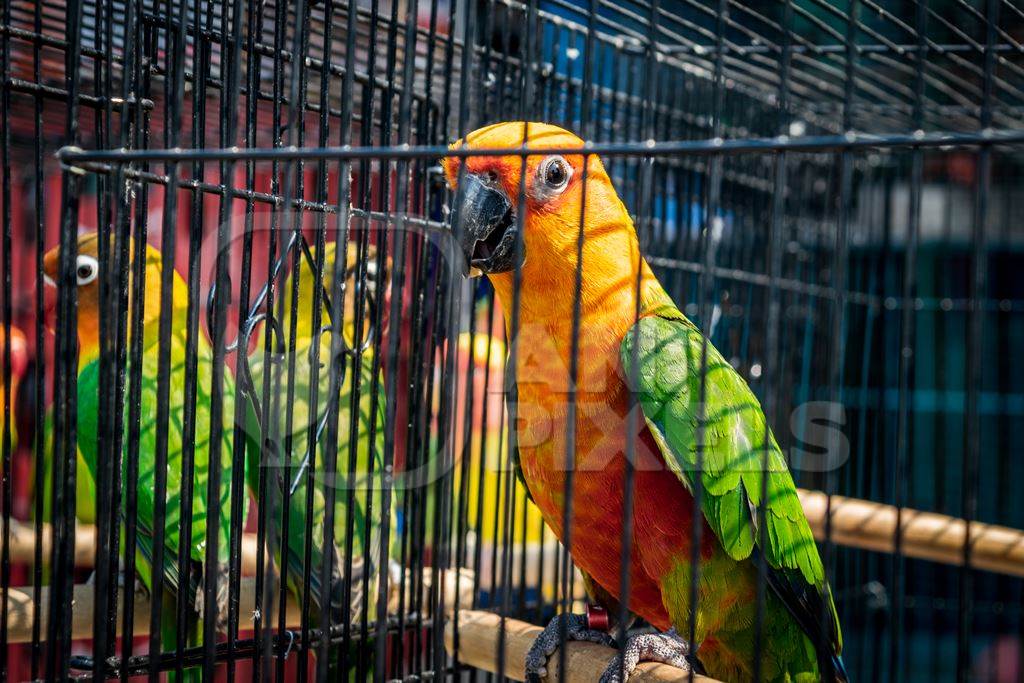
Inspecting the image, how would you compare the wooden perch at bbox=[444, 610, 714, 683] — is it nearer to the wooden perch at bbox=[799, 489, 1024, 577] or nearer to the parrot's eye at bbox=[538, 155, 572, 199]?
the parrot's eye at bbox=[538, 155, 572, 199]

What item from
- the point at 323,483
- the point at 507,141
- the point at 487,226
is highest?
the point at 507,141

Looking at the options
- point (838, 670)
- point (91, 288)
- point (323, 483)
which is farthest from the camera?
point (91, 288)

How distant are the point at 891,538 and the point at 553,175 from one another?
4.75 feet

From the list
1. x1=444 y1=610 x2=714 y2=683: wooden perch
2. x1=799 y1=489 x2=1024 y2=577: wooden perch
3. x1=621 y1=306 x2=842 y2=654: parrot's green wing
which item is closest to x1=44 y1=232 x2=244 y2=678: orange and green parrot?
x1=444 y1=610 x2=714 y2=683: wooden perch

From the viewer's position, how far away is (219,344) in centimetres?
103

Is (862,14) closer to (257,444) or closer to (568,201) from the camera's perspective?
(568,201)

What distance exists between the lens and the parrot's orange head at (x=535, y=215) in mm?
1345

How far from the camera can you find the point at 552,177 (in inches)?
53.9

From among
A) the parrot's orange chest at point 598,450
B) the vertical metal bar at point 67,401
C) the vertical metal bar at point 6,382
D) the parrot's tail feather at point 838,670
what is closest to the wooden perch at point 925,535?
the parrot's tail feather at point 838,670

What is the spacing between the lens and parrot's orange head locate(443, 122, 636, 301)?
134 centimetres

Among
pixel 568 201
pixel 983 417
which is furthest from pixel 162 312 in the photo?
pixel 983 417

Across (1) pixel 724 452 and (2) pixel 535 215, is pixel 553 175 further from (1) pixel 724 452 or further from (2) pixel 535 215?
(1) pixel 724 452

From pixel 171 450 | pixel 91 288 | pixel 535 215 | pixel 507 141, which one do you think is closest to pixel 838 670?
pixel 535 215

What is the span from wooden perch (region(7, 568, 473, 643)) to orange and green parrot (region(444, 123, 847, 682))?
398 millimetres
